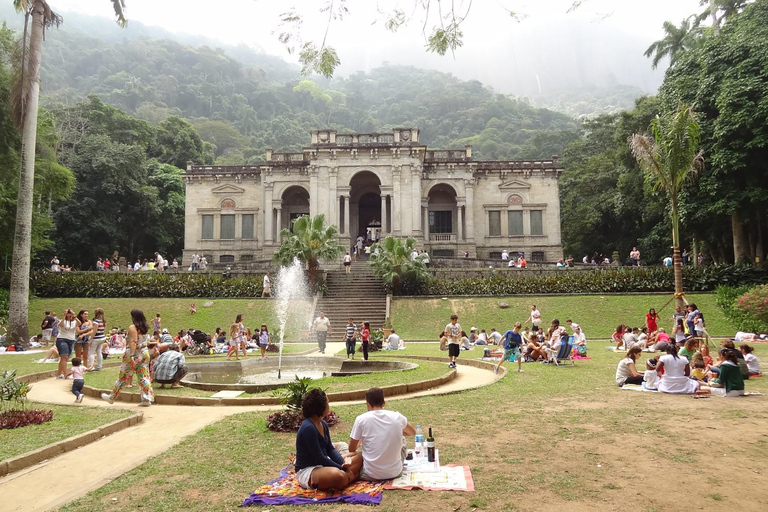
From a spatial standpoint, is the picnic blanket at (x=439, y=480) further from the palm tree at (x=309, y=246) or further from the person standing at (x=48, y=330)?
the palm tree at (x=309, y=246)

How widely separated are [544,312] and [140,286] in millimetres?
20316

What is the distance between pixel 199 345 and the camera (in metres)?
18.0

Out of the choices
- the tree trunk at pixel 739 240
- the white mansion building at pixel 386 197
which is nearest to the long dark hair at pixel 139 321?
the tree trunk at pixel 739 240

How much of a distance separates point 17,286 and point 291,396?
16313mm

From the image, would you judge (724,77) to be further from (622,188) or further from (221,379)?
(221,379)

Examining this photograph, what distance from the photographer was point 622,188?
115ft

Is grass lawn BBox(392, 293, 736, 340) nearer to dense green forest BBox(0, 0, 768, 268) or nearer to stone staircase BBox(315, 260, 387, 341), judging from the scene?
stone staircase BBox(315, 260, 387, 341)

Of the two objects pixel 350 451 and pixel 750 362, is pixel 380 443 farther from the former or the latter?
pixel 750 362

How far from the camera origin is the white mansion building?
3628 cm

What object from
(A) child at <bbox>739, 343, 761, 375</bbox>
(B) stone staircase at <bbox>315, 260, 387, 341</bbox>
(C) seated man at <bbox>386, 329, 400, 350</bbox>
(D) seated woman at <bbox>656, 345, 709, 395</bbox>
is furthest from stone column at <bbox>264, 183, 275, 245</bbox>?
(D) seated woman at <bbox>656, 345, 709, 395</bbox>

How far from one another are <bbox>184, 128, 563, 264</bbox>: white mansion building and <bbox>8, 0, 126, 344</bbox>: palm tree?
19.0m

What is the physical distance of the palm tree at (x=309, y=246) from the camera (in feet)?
87.0

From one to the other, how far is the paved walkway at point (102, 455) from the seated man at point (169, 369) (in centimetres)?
106

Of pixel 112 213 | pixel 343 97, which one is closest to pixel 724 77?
pixel 112 213
